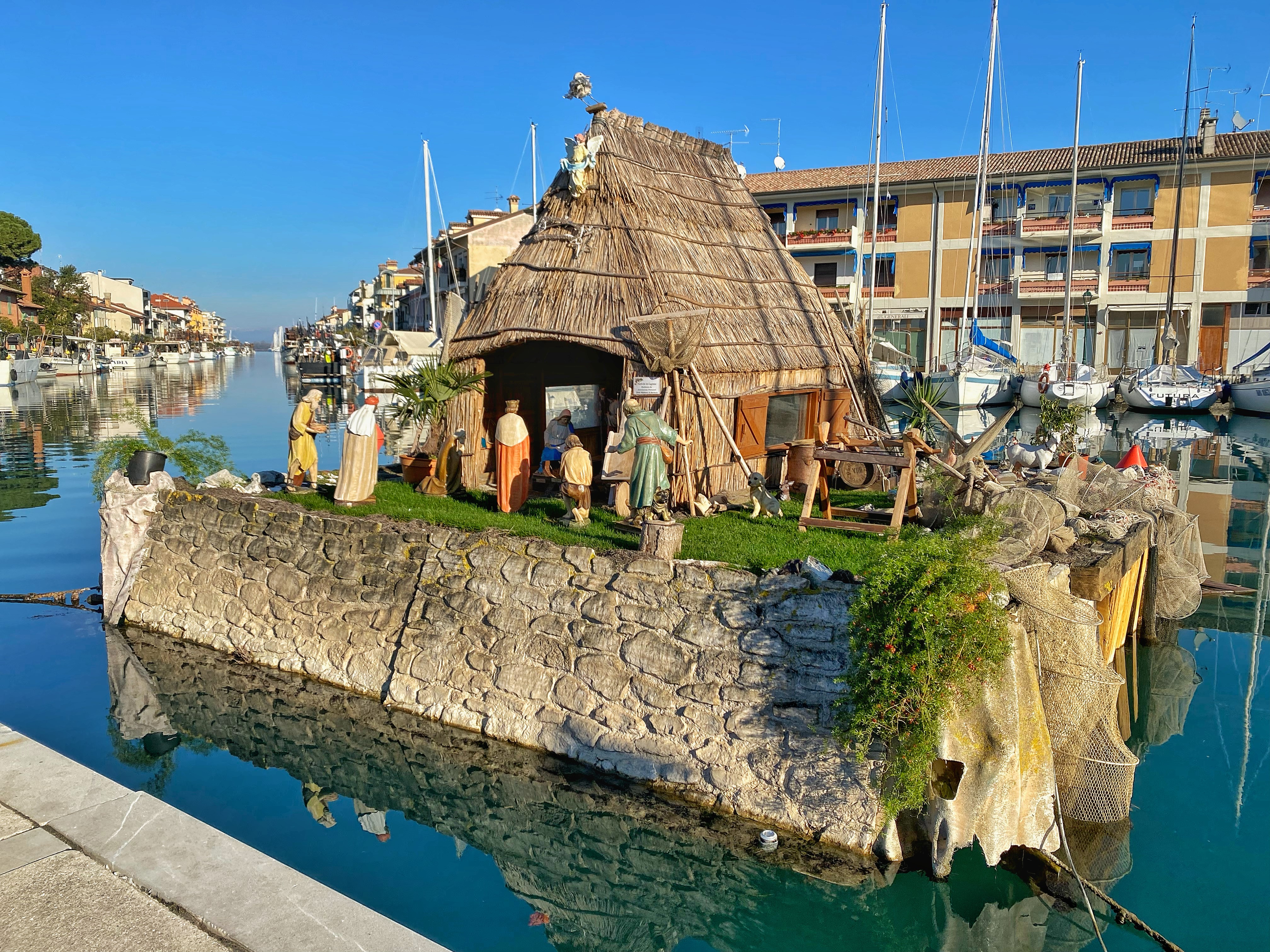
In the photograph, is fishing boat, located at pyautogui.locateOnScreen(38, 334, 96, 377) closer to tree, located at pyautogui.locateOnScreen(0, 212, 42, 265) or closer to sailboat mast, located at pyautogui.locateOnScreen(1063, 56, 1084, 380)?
tree, located at pyautogui.locateOnScreen(0, 212, 42, 265)

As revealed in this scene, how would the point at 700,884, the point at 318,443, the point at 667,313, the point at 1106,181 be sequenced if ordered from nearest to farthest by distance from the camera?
the point at 700,884, the point at 667,313, the point at 318,443, the point at 1106,181

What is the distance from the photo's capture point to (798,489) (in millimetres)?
13352

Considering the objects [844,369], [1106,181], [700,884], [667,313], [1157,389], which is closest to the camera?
[700,884]

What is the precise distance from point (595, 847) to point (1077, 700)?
4.09m

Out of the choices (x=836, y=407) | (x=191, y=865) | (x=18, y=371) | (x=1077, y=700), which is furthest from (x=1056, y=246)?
(x=18, y=371)

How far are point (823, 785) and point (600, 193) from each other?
9357 mm

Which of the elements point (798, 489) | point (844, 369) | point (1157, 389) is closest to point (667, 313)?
point (798, 489)

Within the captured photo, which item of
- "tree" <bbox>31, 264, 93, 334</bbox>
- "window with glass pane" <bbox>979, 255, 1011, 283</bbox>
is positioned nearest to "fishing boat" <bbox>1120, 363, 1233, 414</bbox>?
"window with glass pane" <bbox>979, 255, 1011, 283</bbox>

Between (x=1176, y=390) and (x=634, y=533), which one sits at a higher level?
(x=1176, y=390)

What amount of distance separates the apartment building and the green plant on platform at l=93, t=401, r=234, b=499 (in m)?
31.4

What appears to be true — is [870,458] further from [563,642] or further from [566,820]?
[566,820]

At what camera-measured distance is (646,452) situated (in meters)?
9.84

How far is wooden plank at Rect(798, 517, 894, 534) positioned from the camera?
→ 33.6 feet

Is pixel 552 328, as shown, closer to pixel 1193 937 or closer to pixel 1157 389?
pixel 1193 937
